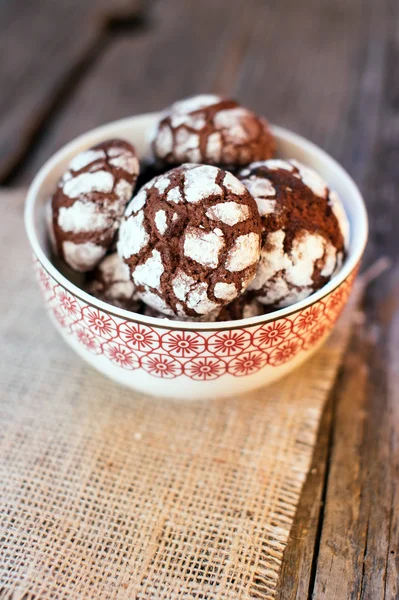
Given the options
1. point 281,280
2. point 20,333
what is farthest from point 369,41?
point 20,333

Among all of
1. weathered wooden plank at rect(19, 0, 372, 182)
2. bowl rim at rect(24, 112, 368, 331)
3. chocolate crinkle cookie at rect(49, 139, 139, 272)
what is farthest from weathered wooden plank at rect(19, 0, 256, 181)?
chocolate crinkle cookie at rect(49, 139, 139, 272)

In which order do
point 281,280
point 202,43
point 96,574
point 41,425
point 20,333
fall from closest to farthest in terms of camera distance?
1. point 96,574
2. point 281,280
3. point 41,425
4. point 20,333
5. point 202,43

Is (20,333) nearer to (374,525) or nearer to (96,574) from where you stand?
(96,574)

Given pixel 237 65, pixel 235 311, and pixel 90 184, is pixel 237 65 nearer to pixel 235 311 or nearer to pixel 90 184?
pixel 90 184

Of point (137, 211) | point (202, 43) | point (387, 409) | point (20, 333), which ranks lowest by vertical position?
point (20, 333)

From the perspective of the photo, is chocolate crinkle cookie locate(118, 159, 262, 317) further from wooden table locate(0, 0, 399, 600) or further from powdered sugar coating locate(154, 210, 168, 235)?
wooden table locate(0, 0, 399, 600)

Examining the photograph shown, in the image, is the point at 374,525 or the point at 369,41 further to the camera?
the point at 369,41

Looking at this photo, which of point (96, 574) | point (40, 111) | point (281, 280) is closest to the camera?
point (96, 574)

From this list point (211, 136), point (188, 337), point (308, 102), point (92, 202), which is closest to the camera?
point (188, 337)

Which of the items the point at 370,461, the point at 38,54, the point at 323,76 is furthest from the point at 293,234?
the point at 38,54
